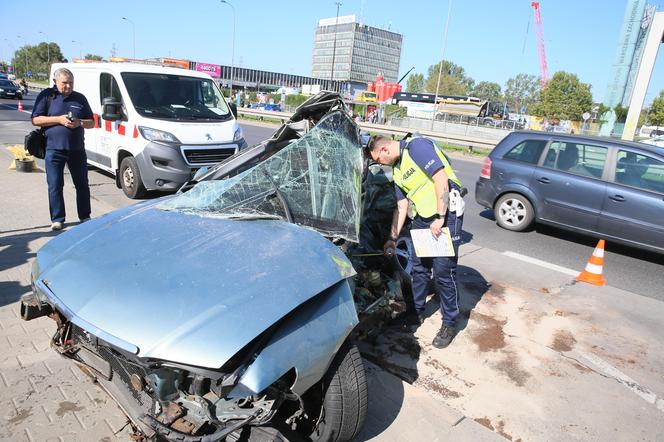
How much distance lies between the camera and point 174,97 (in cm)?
793

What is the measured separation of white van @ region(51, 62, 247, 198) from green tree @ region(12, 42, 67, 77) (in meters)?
94.4

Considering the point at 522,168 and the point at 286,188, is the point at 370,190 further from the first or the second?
the point at 522,168

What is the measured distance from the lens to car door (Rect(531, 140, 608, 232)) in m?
6.58

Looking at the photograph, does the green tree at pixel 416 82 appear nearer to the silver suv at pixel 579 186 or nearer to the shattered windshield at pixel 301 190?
the silver suv at pixel 579 186

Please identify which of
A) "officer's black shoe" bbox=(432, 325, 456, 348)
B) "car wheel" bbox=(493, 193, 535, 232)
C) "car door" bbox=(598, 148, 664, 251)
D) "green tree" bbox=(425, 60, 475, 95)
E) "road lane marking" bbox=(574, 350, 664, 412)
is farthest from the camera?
"green tree" bbox=(425, 60, 475, 95)

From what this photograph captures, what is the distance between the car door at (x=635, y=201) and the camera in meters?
6.04

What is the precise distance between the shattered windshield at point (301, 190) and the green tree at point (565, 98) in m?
64.2

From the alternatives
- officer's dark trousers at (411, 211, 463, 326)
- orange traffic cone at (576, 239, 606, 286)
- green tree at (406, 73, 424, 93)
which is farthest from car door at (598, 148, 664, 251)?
green tree at (406, 73, 424, 93)

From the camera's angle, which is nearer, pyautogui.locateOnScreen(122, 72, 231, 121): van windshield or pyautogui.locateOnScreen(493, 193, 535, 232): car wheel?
pyautogui.locateOnScreen(493, 193, 535, 232): car wheel

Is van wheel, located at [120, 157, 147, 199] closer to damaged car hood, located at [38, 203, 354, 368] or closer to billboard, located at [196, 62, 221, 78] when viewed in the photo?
damaged car hood, located at [38, 203, 354, 368]

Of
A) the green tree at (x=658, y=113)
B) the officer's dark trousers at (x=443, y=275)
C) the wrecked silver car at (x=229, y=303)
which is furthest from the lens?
the green tree at (x=658, y=113)

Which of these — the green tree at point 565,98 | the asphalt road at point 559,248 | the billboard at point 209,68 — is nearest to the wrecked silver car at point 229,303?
the asphalt road at point 559,248

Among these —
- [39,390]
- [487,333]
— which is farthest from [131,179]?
[487,333]

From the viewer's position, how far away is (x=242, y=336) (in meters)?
Answer: 1.84
